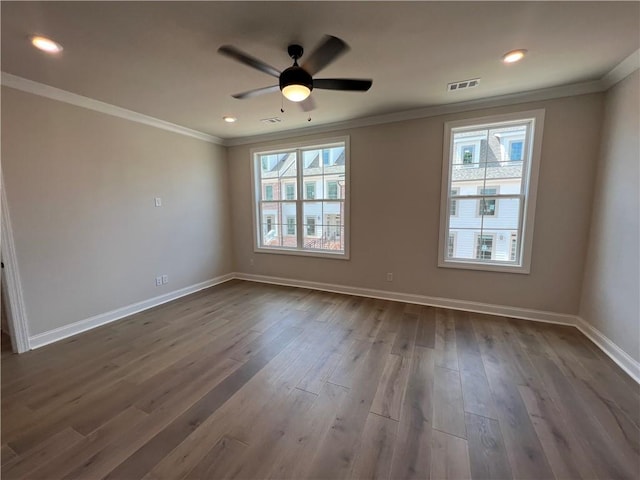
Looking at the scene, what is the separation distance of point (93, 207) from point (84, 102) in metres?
1.17

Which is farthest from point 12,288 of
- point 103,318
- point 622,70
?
point 622,70

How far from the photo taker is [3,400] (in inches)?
75.0

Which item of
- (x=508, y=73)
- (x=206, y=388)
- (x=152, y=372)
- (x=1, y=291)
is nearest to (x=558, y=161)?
(x=508, y=73)

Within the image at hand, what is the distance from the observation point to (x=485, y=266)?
335 centimetres

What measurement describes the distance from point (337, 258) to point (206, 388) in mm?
2674

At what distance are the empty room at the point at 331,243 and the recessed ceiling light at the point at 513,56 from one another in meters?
0.02

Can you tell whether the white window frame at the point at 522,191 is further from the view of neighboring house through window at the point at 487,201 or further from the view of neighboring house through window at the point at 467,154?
the view of neighboring house through window at the point at 487,201

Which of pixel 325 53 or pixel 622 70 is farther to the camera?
pixel 622 70

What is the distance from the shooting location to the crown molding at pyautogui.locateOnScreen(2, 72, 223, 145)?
2430mm

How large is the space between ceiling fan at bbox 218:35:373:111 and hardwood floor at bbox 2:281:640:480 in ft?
7.53

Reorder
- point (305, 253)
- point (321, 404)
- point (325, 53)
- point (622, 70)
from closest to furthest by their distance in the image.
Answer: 1. point (325, 53)
2. point (321, 404)
3. point (622, 70)
4. point (305, 253)

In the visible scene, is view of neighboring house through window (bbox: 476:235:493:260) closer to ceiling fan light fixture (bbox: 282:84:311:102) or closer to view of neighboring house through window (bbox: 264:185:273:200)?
ceiling fan light fixture (bbox: 282:84:311:102)

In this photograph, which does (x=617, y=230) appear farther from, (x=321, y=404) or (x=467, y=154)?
(x=321, y=404)

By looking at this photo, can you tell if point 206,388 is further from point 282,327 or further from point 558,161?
point 558,161
